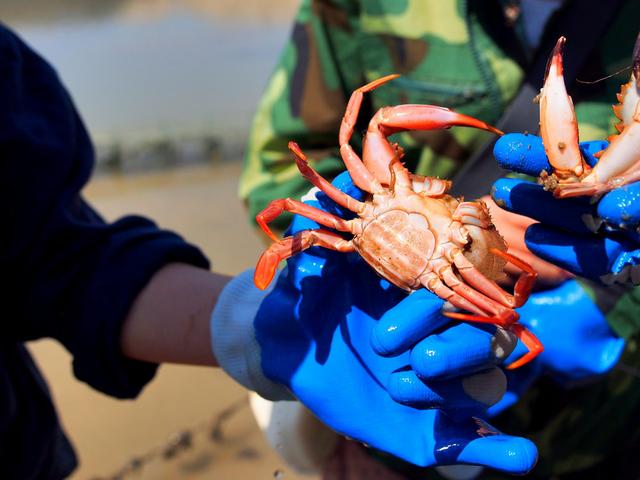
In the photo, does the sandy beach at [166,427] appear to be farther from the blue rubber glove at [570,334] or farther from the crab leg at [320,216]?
the crab leg at [320,216]

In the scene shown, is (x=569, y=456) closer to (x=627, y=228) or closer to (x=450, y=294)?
(x=450, y=294)

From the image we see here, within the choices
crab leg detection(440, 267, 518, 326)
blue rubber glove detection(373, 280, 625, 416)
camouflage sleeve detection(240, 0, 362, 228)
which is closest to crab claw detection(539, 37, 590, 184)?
crab leg detection(440, 267, 518, 326)

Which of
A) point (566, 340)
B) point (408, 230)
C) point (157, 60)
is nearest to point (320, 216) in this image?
point (408, 230)

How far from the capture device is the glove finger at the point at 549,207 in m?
1.09

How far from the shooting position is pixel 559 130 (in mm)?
1055

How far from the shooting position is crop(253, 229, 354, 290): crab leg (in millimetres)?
1278

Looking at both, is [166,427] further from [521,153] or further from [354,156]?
[521,153]

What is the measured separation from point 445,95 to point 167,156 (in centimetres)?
562

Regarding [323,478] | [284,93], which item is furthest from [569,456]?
[284,93]

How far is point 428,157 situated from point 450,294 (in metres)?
0.81

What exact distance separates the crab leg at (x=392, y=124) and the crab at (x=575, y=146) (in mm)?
192

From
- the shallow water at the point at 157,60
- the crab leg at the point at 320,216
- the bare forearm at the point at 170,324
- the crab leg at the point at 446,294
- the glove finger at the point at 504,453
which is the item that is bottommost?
the shallow water at the point at 157,60

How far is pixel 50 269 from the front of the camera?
5.11ft

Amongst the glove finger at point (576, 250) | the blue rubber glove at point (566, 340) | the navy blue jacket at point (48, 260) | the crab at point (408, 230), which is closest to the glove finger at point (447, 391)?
the crab at point (408, 230)
